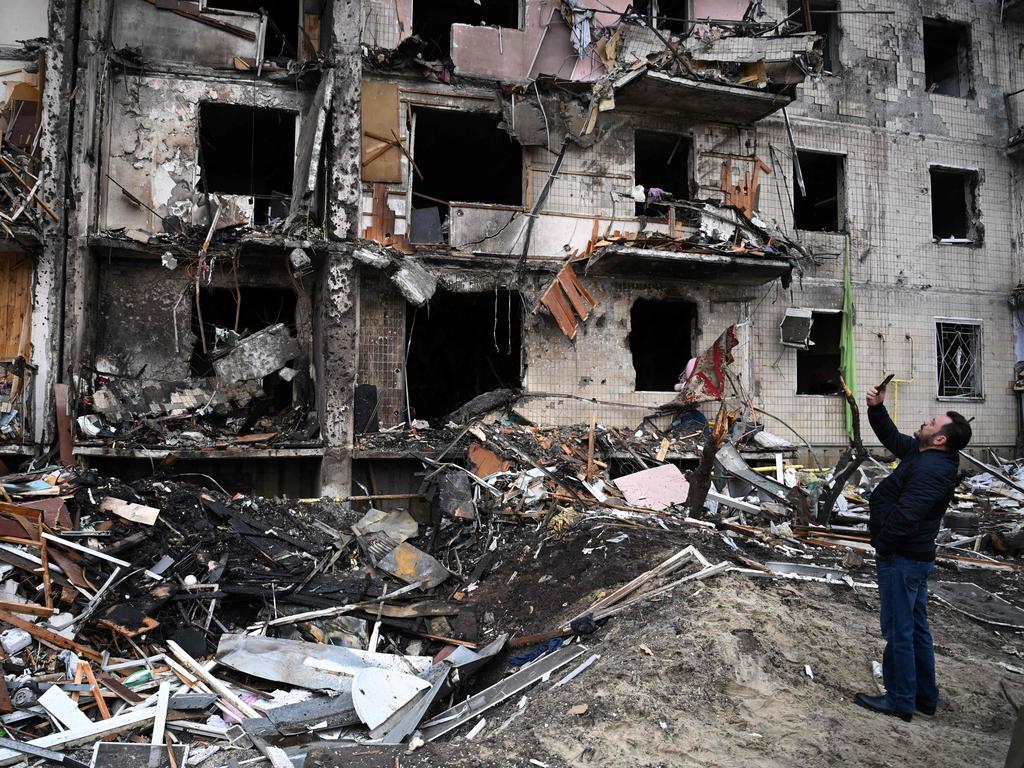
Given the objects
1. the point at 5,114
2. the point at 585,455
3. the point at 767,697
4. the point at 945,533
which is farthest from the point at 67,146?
the point at 945,533

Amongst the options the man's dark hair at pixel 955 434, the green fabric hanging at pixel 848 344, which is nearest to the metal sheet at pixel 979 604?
the man's dark hair at pixel 955 434

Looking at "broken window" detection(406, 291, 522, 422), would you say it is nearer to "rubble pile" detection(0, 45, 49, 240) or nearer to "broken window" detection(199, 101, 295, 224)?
"broken window" detection(199, 101, 295, 224)

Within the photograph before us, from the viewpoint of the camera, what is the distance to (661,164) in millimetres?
14086

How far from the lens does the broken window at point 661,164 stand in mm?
12719

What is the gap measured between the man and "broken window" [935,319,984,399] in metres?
11.0

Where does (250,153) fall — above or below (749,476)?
above

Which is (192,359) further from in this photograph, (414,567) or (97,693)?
(97,693)

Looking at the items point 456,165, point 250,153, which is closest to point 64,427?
point 250,153

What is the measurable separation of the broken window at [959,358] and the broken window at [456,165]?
8.74 metres

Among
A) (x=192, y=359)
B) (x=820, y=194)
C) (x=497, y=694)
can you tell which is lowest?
(x=497, y=694)

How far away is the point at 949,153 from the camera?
46.2 feet

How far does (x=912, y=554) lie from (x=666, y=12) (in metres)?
12.1

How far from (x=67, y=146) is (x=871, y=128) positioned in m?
13.7

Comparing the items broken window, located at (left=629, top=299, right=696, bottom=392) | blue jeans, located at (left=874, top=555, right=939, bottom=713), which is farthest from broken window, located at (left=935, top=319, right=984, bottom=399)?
blue jeans, located at (left=874, top=555, right=939, bottom=713)
